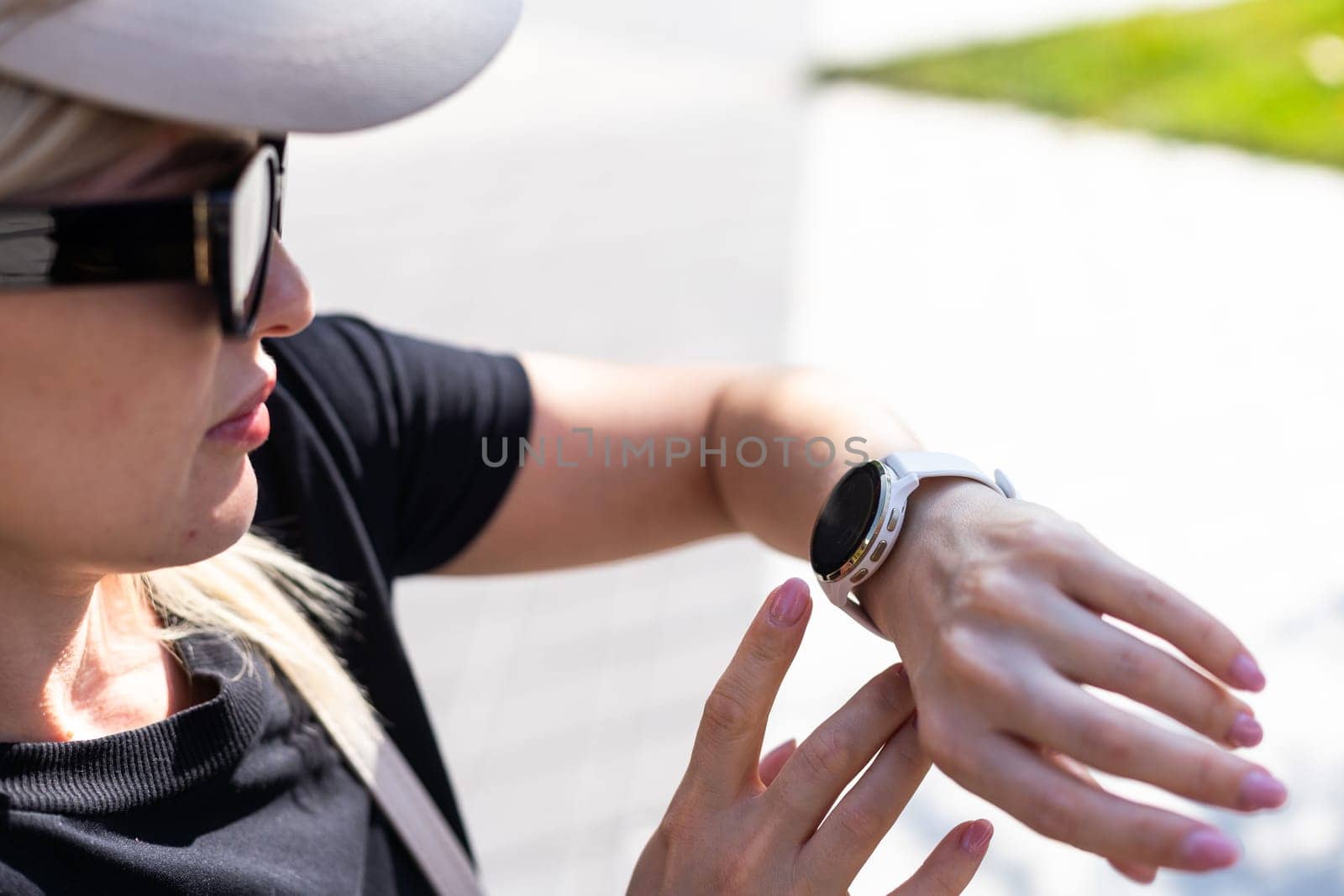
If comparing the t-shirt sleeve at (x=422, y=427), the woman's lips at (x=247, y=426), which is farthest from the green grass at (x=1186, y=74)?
the woman's lips at (x=247, y=426)

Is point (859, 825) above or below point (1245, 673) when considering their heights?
below

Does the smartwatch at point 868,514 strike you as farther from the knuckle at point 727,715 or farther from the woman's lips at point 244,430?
the woman's lips at point 244,430

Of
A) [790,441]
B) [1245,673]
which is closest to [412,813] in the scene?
[790,441]

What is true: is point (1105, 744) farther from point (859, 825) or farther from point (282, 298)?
point (282, 298)

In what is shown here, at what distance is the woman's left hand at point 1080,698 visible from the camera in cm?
101

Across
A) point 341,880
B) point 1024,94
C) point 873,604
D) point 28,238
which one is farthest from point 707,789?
point 1024,94

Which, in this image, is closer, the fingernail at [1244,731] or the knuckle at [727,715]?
the fingernail at [1244,731]

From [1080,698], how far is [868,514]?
33 centimetres

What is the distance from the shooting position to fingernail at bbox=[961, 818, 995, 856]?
1.22m

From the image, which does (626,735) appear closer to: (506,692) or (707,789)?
(506,692)

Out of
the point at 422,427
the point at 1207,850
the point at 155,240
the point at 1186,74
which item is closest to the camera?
the point at 1207,850

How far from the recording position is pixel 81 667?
138 cm

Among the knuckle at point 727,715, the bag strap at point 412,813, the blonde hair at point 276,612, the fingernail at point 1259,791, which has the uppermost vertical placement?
the fingernail at point 1259,791

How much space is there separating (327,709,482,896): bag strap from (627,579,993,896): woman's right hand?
35cm
